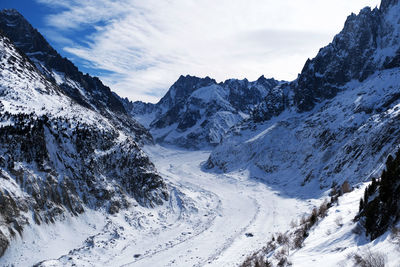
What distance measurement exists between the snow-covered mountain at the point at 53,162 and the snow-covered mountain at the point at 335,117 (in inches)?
1366

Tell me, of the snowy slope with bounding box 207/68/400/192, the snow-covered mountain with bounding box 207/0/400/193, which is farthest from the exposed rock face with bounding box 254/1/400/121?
the snowy slope with bounding box 207/68/400/192

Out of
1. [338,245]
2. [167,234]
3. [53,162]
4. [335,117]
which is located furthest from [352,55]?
[338,245]

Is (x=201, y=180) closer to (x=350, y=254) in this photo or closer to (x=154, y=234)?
(x=154, y=234)

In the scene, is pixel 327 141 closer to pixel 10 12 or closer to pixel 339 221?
pixel 339 221

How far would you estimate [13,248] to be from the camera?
2614 centimetres

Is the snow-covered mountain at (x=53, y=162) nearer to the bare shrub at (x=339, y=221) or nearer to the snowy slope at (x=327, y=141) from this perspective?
the bare shrub at (x=339, y=221)

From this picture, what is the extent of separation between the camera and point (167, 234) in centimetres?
3641

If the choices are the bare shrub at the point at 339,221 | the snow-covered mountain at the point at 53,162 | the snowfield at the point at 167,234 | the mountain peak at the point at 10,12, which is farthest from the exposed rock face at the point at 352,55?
the mountain peak at the point at 10,12

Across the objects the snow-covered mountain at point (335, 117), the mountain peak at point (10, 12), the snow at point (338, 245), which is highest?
the mountain peak at point (10, 12)

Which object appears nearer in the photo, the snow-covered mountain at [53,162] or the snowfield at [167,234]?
the snowfield at [167,234]

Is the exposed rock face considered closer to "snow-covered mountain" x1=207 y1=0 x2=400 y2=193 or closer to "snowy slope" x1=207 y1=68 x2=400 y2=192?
"snow-covered mountain" x1=207 y1=0 x2=400 y2=193

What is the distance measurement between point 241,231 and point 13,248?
85.4 feet

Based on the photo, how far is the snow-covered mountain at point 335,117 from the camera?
168 ft

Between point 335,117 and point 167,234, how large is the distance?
56.1 m
